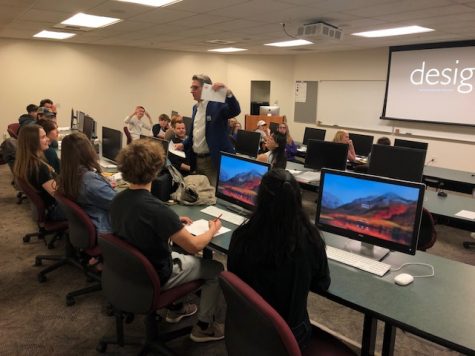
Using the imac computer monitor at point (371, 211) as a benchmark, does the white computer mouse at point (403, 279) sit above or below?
below

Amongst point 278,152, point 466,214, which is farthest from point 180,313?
point 466,214

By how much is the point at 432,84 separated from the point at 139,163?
690 cm

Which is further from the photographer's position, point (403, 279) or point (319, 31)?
point (319, 31)

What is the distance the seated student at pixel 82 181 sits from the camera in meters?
2.55

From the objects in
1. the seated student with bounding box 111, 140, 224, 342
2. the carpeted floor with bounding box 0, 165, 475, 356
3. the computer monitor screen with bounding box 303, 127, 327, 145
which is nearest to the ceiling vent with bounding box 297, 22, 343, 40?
the computer monitor screen with bounding box 303, 127, 327, 145

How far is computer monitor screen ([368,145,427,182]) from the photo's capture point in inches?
139

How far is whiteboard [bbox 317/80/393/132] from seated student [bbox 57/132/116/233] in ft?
22.8

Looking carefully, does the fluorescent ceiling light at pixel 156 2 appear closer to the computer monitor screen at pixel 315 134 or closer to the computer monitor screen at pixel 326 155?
the computer monitor screen at pixel 326 155

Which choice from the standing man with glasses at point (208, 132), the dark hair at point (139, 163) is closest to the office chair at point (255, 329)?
the dark hair at point (139, 163)

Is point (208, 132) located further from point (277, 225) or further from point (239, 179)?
point (277, 225)

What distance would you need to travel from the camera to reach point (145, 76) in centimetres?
947

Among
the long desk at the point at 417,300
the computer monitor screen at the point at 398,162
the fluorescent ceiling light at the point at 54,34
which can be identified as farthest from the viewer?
the fluorescent ceiling light at the point at 54,34

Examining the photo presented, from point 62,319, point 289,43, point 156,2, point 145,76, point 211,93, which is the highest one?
point 289,43

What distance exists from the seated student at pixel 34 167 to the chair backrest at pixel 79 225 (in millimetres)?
581
